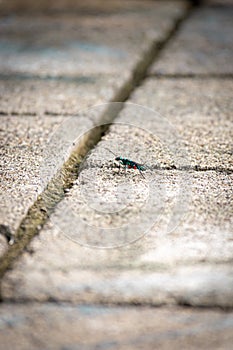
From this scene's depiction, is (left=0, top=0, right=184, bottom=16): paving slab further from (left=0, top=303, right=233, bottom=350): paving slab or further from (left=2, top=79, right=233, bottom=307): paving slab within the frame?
(left=0, top=303, right=233, bottom=350): paving slab

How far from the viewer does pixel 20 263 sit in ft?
3.03

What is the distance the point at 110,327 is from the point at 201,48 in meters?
1.50

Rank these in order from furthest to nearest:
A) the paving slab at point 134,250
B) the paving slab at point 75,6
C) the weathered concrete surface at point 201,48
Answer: the paving slab at point 75,6 → the weathered concrete surface at point 201,48 → the paving slab at point 134,250

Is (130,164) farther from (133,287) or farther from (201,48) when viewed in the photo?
(201,48)

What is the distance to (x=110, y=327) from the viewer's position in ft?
2.58

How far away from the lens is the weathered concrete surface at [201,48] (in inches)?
74.2

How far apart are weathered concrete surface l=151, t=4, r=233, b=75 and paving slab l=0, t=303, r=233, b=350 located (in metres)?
1.15

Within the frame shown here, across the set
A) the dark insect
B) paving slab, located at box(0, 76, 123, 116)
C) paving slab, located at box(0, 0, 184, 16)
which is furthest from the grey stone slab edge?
paving slab, located at box(0, 0, 184, 16)

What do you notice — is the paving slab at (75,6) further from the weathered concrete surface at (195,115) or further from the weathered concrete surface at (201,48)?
the weathered concrete surface at (195,115)

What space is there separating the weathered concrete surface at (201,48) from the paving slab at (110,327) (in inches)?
45.4

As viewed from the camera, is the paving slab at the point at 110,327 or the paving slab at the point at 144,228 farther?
the paving slab at the point at 144,228

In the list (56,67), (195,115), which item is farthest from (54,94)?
(195,115)

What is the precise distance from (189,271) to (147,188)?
0.94 ft

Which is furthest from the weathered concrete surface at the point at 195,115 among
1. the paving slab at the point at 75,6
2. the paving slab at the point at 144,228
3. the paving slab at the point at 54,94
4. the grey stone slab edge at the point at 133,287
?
the paving slab at the point at 75,6
